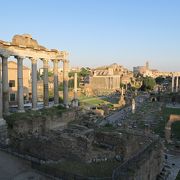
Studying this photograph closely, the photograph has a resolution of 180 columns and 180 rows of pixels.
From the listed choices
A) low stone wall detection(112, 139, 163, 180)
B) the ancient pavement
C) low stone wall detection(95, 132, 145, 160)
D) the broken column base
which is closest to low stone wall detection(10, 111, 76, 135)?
the broken column base

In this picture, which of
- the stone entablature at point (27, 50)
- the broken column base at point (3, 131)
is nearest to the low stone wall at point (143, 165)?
the broken column base at point (3, 131)

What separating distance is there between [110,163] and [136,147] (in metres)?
4.08

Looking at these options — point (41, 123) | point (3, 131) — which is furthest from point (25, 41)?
point (3, 131)

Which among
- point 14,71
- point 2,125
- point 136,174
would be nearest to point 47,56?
point 2,125

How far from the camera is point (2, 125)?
58.2 ft

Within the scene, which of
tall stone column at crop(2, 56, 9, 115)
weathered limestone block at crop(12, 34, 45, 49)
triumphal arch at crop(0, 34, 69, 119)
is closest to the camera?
tall stone column at crop(2, 56, 9, 115)

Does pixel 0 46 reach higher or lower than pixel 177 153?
higher

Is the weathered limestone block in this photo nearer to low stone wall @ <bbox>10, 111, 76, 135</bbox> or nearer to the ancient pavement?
low stone wall @ <bbox>10, 111, 76, 135</bbox>

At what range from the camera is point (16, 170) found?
11.8 m

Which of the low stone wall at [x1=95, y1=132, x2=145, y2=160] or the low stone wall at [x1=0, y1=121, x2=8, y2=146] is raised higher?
the low stone wall at [x1=0, y1=121, x2=8, y2=146]

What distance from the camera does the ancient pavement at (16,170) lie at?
11.2 m

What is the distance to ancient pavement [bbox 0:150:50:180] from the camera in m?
11.2

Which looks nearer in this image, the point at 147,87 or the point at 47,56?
the point at 47,56

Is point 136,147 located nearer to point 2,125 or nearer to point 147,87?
point 2,125
